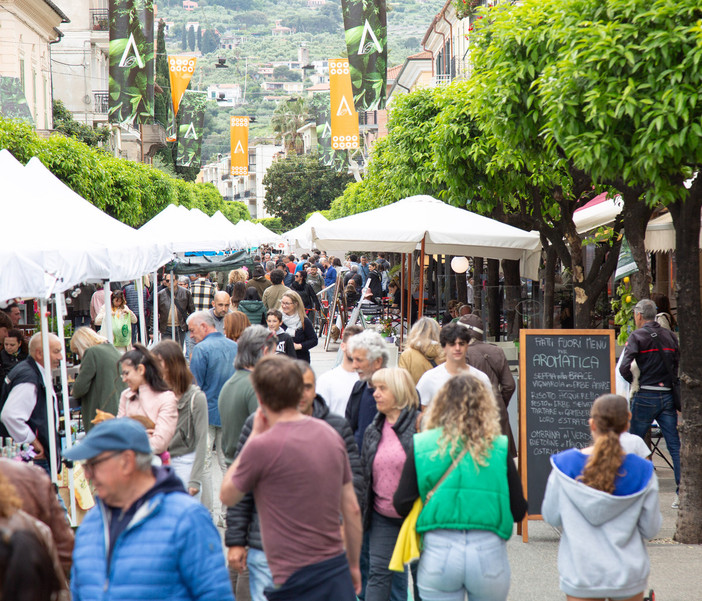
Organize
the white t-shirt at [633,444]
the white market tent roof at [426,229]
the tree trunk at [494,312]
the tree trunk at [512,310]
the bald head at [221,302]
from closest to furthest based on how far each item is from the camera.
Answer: the white t-shirt at [633,444] < the white market tent roof at [426,229] < the bald head at [221,302] < the tree trunk at [512,310] < the tree trunk at [494,312]

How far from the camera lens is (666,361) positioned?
27.0 feet

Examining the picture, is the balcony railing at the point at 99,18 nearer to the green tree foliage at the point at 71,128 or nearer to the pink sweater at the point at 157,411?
the green tree foliage at the point at 71,128

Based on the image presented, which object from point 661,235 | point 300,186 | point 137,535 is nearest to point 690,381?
point 137,535

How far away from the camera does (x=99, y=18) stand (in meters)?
43.2

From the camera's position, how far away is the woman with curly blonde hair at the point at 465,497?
418 centimetres

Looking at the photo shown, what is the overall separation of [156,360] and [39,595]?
3797 millimetres

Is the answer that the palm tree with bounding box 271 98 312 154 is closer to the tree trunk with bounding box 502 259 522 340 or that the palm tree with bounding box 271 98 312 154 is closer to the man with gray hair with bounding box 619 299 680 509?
the tree trunk with bounding box 502 259 522 340

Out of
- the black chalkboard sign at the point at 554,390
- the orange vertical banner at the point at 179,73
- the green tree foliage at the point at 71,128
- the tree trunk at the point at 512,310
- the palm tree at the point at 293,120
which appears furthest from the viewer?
the palm tree at the point at 293,120

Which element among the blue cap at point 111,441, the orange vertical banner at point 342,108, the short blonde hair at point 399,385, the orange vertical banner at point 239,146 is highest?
the orange vertical banner at point 239,146

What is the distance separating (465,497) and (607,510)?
72 centimetres

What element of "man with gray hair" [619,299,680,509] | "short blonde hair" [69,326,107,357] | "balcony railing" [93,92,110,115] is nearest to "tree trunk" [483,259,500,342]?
"man with gray hair" [619,299,680,509]

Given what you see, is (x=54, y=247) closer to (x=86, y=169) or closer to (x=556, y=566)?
(x=556, y=566)

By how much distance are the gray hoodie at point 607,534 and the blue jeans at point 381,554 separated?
975mm

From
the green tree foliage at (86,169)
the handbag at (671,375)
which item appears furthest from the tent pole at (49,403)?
the green tree foliage at (86,169)
